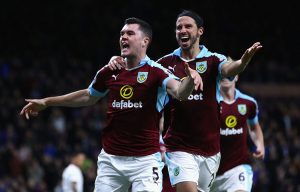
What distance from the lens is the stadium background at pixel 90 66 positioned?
1852 centimetres

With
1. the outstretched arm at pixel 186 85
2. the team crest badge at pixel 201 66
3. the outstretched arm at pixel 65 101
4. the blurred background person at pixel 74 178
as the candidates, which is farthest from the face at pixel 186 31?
the blurred background person at pixel 74 178

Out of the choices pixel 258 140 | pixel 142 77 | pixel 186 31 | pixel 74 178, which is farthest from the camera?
pixel 74 178

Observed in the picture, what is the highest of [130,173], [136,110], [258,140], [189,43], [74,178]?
[189,43]

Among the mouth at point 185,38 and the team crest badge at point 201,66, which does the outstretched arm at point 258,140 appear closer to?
the team crest badge at point 201,66

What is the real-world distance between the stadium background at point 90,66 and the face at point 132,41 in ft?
31.1

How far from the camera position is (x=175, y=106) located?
8875 millimetres

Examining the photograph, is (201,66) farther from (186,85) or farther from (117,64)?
(186,85)

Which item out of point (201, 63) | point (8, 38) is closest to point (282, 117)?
point (8, 38)

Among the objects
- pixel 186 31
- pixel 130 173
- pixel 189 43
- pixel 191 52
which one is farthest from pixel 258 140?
pixel 130 173

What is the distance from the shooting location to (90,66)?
24.8 meters

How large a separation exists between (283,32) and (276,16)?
1097 mm

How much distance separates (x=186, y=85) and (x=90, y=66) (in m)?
17.5

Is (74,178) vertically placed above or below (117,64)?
below

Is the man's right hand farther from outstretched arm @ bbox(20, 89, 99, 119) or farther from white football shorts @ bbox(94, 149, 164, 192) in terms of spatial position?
white football shorts @ bbox(94, 149, 164, 192)
